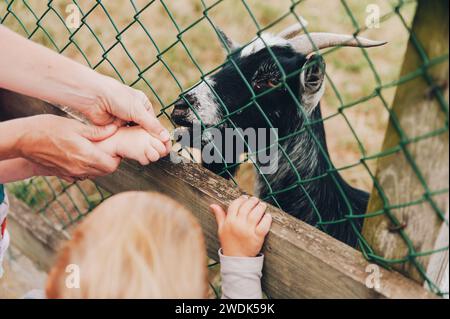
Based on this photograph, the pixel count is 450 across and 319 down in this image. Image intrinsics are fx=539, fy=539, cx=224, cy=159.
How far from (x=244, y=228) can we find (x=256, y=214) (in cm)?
6

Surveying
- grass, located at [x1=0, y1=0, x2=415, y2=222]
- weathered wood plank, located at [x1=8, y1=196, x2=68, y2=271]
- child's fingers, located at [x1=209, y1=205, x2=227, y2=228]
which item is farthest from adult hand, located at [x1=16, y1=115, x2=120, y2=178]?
grass, located at [x1=0, y1=0, x2=415, y2=222]

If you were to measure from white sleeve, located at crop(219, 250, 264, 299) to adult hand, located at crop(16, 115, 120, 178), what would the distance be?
529mm

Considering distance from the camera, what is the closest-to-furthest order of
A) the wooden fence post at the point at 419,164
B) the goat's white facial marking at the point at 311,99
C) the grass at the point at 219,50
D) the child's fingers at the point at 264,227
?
the wooden fence post at the point at 419,164, the child's fingers at the point at 264,227, the goat's white facial marking at the point at 311,99, the grass at the point at 219,50

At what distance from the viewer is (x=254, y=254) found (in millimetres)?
1685

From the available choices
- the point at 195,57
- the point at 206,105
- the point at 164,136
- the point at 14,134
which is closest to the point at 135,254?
the point at 164,136

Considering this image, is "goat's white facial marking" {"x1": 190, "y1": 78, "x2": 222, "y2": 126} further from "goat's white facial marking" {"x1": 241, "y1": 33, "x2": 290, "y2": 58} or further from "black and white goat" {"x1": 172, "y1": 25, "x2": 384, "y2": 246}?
"goat's white facial marking" {"x1": 241, "y1": 33, "x2": 290, "y2": 58}

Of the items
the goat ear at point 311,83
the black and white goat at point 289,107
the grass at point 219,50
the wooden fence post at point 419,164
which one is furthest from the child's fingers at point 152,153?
the grass at point 219,50

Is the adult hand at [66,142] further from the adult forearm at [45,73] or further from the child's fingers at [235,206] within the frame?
the child's fingers at [235,206]

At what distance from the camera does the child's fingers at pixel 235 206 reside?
1727 mm

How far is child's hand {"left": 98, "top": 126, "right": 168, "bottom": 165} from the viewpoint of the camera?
179 centimetres

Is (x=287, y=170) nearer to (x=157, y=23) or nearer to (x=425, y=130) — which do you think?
(x=425, y=130)

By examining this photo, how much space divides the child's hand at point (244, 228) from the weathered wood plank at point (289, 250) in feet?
0.11
